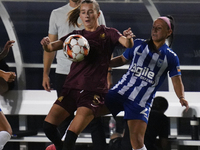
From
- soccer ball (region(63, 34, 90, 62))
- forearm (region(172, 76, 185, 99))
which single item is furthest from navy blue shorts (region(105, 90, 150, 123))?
soccer ball (region(63, 34, 90, 62))

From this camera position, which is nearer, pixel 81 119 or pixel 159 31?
pixel 81 119

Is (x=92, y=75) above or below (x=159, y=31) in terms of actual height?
below

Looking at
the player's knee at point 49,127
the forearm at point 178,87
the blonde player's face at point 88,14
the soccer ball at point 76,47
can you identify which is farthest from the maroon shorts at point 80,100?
the forearm at point 178,87

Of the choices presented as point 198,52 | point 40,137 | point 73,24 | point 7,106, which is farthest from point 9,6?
point 198,52

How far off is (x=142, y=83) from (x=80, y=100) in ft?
2.37

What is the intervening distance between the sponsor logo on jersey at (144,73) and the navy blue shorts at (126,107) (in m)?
0.27

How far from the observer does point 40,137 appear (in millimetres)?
6117

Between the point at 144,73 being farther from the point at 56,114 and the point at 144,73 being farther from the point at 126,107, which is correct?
the point at 56,114

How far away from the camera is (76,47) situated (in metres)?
4.00

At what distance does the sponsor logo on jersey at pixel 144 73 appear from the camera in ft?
14.3

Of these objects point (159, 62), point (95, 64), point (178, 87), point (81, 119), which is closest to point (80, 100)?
point (81, 119)

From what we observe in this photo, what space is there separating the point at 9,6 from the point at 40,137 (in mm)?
Result: 2037

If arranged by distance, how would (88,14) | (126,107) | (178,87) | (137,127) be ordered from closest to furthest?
(88,14), (137,127), (126,107), (178,87)

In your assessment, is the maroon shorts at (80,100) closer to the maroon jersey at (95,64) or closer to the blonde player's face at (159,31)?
the maroon jersey at (95,64)
